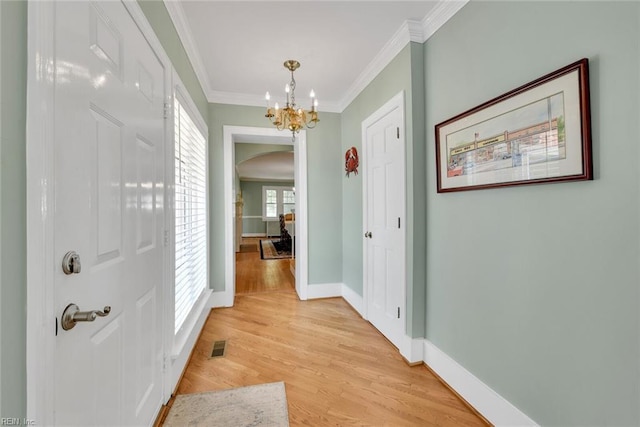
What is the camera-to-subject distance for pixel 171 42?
6.04ft

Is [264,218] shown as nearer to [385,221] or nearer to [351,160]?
[351,160]

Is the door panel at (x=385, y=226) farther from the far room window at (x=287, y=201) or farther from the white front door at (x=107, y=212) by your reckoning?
the far room window at (x=287, y=201)

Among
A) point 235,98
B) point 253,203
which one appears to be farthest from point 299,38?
point 253,203

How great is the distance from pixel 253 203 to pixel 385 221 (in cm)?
947

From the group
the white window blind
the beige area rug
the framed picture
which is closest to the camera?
the framed picture

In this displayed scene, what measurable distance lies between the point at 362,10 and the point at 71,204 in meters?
2.08

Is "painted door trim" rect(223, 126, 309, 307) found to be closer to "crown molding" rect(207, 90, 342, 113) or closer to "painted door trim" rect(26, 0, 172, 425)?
"crown molding" rect(207, 90, 342, 113)

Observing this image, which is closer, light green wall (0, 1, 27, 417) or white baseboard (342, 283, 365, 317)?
light green wall (0, 1, 27, 417)

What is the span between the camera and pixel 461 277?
1.78 m

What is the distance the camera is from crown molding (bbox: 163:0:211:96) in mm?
1805

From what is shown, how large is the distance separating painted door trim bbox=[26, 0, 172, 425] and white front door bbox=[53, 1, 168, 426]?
3 centimetres

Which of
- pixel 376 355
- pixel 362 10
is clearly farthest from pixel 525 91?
pixel 376 355

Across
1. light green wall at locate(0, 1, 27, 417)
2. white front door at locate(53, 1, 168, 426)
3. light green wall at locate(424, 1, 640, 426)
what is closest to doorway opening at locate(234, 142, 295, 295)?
white front door at locate(53, 1, 168, 426)

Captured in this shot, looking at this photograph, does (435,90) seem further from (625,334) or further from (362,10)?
(625,334)
